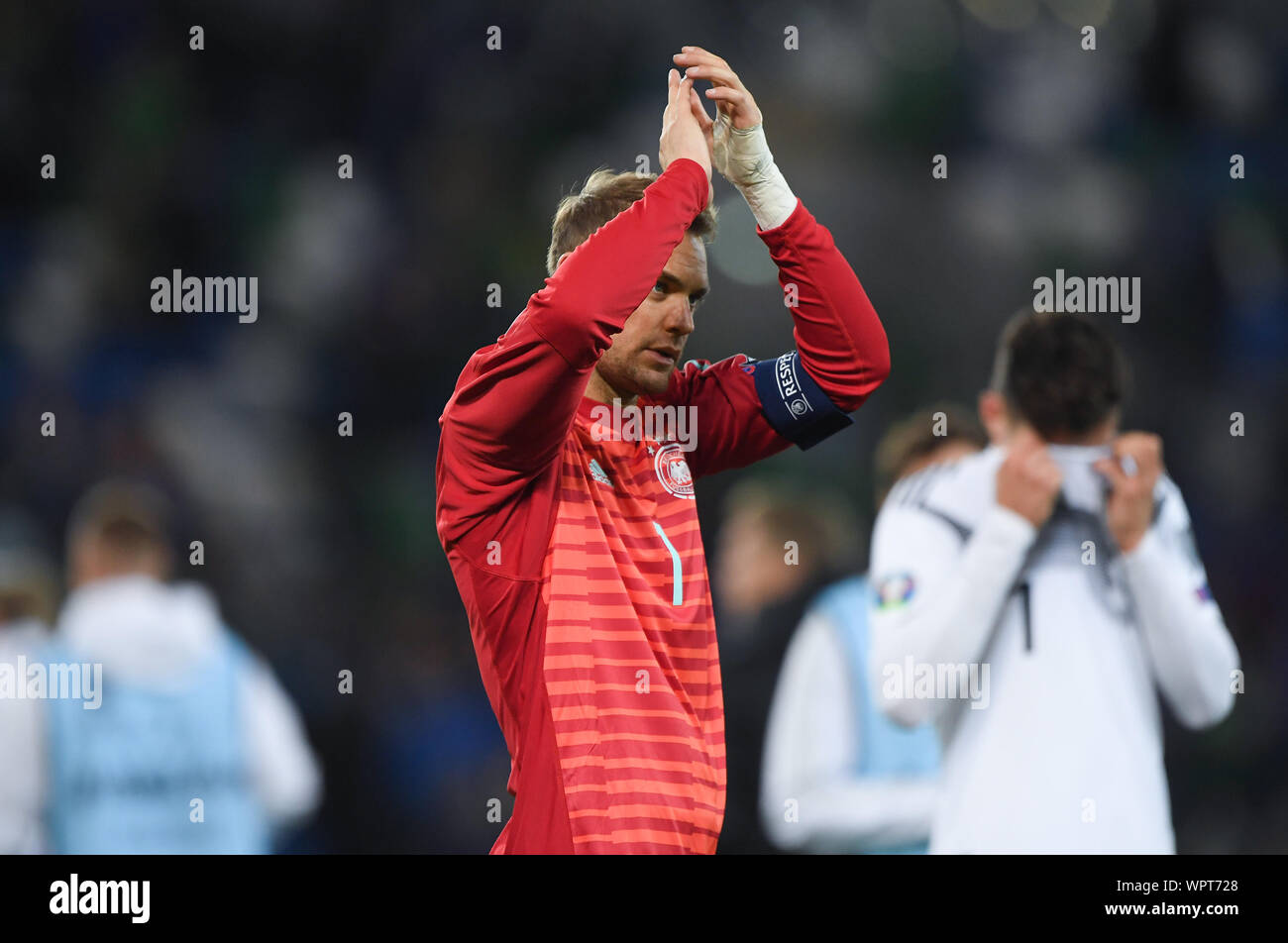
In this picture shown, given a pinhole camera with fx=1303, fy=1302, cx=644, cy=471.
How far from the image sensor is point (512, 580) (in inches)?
74.0

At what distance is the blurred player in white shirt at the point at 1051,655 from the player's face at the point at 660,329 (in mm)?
1331

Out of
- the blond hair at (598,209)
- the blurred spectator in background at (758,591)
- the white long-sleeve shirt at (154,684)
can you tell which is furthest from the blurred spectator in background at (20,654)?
the blond hair at (598,209)

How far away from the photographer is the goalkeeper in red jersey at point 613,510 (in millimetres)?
1761

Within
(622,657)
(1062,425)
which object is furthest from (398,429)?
(622,657)

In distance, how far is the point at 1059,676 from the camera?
122 inches

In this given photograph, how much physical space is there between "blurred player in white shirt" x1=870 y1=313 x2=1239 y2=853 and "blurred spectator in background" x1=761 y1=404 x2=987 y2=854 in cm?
26

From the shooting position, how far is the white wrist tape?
204 cm

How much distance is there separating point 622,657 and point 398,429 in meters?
2.90

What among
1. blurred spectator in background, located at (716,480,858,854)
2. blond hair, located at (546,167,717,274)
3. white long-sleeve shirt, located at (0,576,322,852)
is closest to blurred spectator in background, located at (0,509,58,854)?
white long-sleeve shirt, located at (0,576,322,852)

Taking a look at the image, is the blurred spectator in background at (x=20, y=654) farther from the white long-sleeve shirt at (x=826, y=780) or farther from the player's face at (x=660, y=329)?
the player's face at (x=660, y=329)

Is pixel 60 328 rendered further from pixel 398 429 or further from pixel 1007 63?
pixel 1007 63

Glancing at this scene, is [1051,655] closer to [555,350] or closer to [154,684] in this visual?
[555,350]

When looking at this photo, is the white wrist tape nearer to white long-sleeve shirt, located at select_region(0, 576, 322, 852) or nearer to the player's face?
the player's face

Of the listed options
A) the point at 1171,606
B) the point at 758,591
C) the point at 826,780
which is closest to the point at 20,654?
the point at 758,591
